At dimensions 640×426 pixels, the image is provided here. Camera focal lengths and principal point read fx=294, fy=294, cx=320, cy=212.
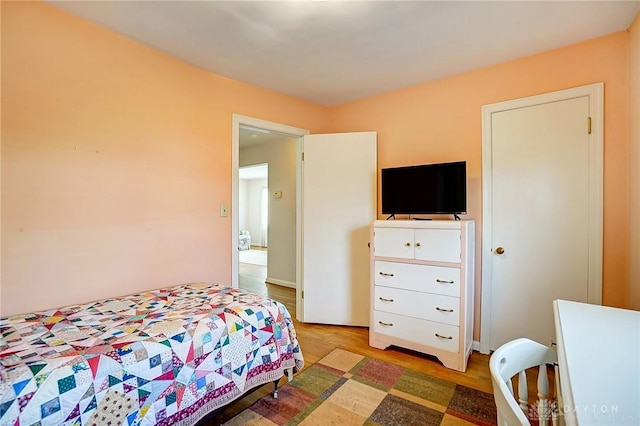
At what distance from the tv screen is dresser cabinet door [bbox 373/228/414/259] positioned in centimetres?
28

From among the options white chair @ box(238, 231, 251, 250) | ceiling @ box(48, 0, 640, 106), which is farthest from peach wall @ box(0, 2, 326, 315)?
white chair @ box(238, 231, 251, 250)

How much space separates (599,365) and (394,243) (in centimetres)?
170

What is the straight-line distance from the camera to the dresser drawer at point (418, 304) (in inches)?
90.4

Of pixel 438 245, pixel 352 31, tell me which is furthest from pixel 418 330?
pixel 352 31

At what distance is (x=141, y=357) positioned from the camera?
1.30 metres

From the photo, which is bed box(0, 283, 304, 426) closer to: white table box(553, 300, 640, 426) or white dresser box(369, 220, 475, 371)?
white dresser box(369, 220, 475, 371)

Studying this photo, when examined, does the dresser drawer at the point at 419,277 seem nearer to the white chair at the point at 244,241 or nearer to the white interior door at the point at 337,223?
the white interior door at the point at 337,223

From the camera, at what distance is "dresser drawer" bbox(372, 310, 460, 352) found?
230 cm

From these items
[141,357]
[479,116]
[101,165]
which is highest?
[479,116]

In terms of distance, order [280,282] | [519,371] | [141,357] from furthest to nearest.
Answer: [280,282], [141,357], [519,371]

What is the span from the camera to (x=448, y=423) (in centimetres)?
168

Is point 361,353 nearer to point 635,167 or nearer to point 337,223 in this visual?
point 337,223

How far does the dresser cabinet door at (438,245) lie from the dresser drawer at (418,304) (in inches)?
12.3

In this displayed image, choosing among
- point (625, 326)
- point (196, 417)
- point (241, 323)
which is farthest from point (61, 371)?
point (625, 326)
